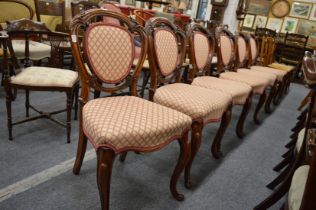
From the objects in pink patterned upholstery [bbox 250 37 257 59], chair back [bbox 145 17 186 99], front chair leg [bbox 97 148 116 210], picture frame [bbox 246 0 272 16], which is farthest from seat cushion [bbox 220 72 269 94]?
picture frame [bbox 246 0 272 16]

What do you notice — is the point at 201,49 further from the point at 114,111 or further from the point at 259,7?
the point at 259,7

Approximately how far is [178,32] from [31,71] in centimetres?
110

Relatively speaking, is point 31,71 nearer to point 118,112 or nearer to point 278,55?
point 118,112

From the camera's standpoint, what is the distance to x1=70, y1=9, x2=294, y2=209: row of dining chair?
3.54 feet

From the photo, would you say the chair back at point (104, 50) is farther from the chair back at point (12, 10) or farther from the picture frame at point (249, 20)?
the picture frame at point (249, 20)

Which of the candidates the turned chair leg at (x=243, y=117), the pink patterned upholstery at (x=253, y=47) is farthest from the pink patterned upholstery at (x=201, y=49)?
the pink patterned upholstery at (x=253, y=47)

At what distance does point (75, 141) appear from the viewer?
1911 mm

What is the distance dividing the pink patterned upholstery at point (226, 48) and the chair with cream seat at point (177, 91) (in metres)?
0.80

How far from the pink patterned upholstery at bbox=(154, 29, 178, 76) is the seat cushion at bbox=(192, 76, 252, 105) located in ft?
1.20

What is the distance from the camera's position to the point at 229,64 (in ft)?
9.16

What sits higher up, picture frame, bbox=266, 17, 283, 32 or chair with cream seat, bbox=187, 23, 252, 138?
picture frame, bbox=266, 17, 283, 32

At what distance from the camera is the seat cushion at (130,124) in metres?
1.03

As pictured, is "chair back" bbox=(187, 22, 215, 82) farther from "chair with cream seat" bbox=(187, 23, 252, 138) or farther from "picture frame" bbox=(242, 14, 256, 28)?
"picture frame" bbox=(242, 14, 256, 28)

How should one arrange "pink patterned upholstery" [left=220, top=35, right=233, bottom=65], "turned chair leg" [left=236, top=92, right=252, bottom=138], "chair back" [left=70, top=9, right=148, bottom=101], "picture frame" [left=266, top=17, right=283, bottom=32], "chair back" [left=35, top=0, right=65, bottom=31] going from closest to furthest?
"chair back" [left=70, top=9, right=148, bottom=101] → "turned chair leg" [left=236, top=92, right=252, bottom=138] → "pink patterned upholstery" [left=220, top=35, right=233, bottom=65] → "chair back" [left=35, top=0, right=65, bottom=31] → "picture frame" [left=266, top=17, right=283, bottom=32]
